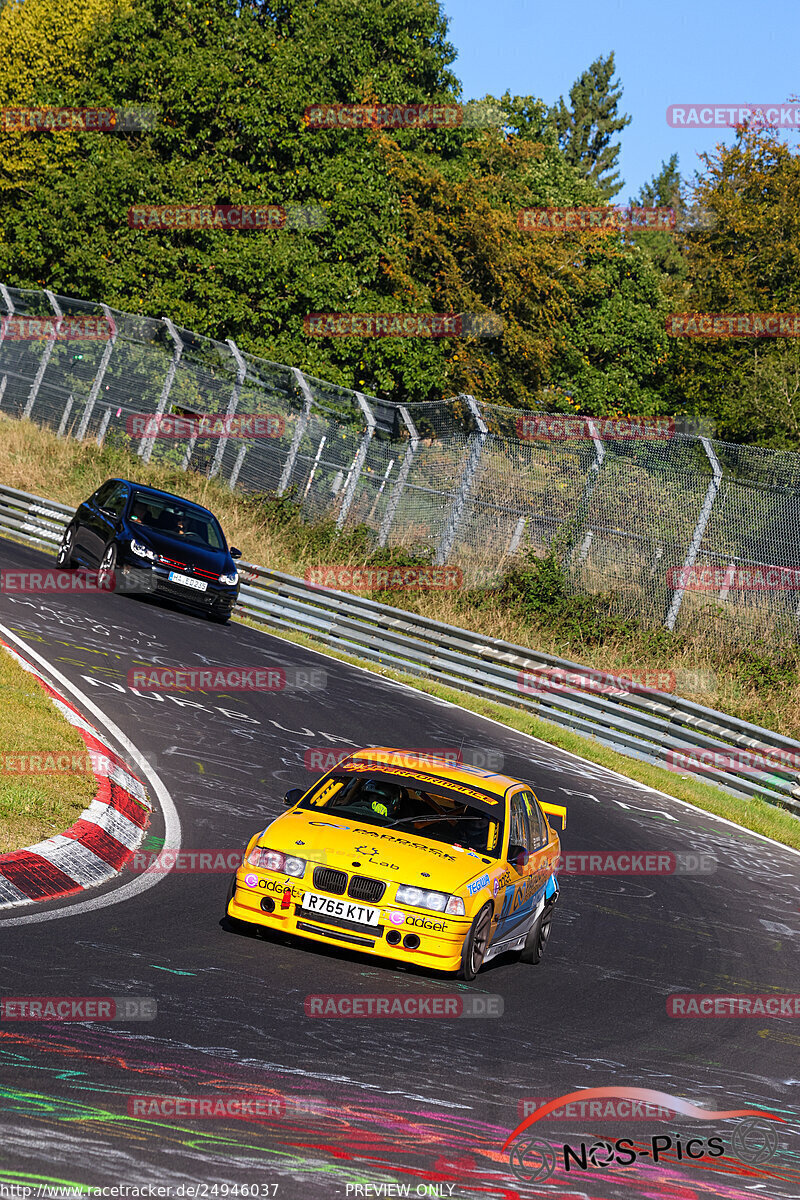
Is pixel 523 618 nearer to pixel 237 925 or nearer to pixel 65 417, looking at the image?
pixel 65 417

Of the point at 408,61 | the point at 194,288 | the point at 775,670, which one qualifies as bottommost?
the point at 775,670

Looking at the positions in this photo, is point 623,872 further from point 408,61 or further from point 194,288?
point 408,61

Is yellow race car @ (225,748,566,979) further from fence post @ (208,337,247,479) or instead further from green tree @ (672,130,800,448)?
green tree @ (672,130,800,448)

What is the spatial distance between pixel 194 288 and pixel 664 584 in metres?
18.0

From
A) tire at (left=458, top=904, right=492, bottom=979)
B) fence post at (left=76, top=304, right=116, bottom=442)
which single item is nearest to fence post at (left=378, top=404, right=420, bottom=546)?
fence post at (left=76, top=304, right=116, bottom=442)

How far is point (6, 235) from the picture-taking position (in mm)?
41625

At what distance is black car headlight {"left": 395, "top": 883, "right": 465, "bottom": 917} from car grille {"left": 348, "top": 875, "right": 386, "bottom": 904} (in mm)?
104

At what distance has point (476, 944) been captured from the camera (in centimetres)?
812

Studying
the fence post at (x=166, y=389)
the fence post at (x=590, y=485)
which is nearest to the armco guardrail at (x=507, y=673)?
the fence post at (x=590, y=485)

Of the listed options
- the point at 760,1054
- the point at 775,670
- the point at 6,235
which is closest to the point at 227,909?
the point at 760,1054

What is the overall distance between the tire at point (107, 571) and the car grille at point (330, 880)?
507 inches

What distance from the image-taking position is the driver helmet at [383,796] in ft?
29.7

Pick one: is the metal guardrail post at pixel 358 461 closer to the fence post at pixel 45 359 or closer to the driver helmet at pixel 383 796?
the fence post at pixel 45 359

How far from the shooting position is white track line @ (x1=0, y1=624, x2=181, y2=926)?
309 inches
